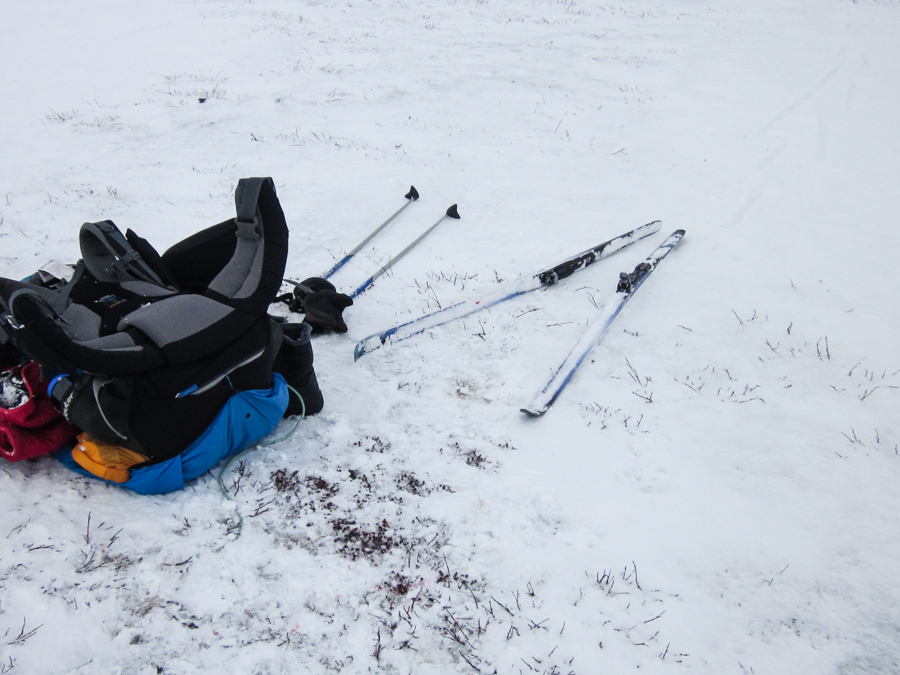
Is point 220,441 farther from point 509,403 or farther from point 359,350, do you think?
point 509,403

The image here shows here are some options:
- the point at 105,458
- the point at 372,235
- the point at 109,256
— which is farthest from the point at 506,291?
the point at 105,458

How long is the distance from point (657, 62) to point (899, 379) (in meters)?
10.9

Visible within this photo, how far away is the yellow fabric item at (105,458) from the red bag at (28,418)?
0.21 m

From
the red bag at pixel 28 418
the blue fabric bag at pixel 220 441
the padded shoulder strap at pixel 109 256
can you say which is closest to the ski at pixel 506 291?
the blue fabric bag at pixel 220 441

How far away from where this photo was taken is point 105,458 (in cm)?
331

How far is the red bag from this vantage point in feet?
10.7

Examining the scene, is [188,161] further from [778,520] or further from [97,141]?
[778,520]

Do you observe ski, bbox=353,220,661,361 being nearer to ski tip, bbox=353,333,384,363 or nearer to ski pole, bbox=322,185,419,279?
ski tip, bbox=353,333,384,363

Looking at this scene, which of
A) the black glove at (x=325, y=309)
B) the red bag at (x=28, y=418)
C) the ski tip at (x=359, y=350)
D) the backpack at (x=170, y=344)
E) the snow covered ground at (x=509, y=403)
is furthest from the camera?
the black glove at (x=325, y=309)

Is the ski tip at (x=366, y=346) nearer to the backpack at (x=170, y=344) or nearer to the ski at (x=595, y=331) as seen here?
the backpack at (x=170, y=344)

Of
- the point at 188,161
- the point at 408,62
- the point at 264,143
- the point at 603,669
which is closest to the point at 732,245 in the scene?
the point at 603,669

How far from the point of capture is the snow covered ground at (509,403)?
2.95 metres

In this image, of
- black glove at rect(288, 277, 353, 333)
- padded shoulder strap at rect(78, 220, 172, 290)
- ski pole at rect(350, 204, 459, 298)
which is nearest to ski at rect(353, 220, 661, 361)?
black glove at rect(288, 277, 353, 333)

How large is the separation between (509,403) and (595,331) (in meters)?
1.27
